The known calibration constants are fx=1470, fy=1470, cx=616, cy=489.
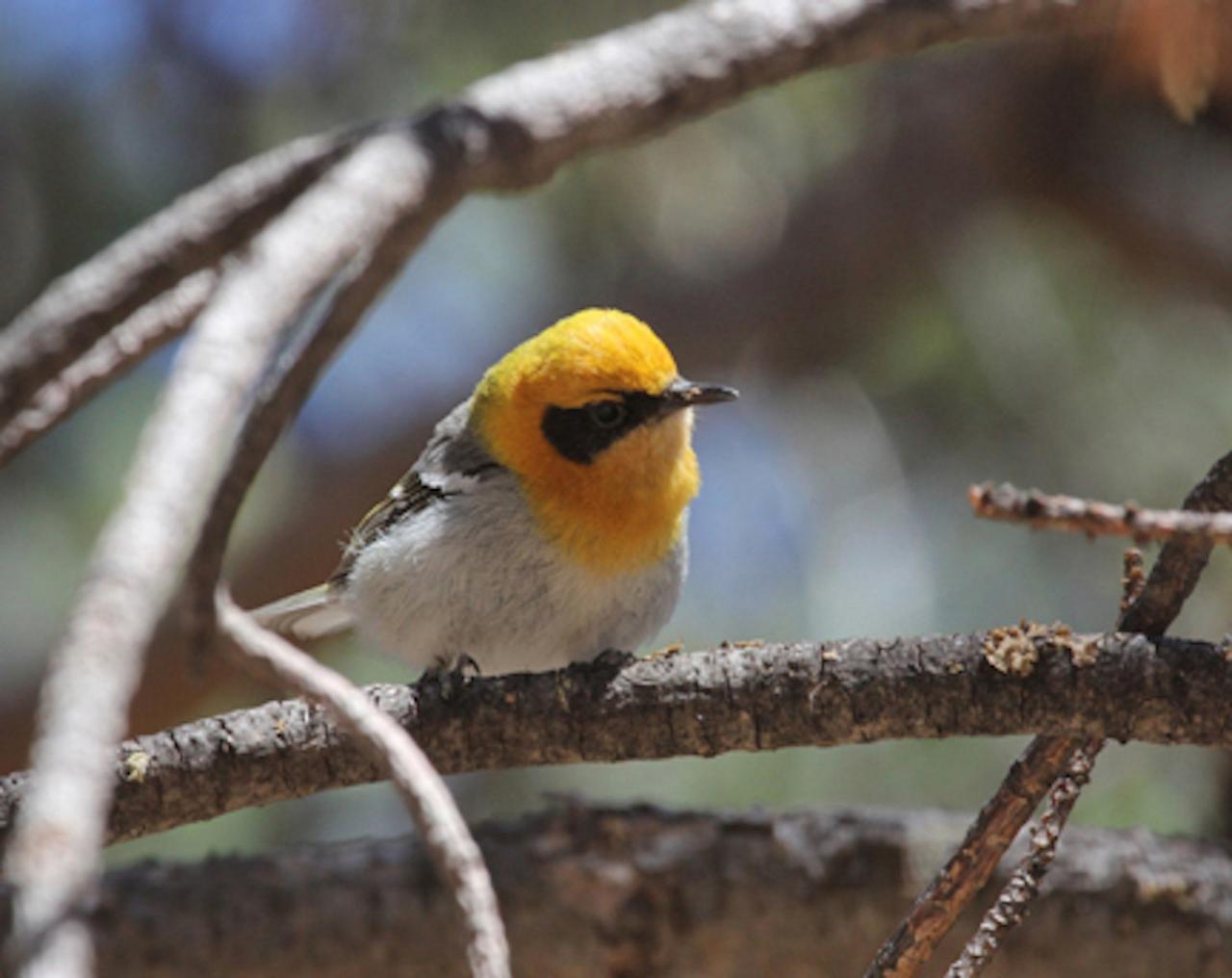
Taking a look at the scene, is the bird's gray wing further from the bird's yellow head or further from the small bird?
the bird's yellow head

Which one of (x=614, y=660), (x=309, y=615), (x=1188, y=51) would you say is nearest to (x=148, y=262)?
(x=614, y=660)

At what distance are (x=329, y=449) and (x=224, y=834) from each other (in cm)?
126

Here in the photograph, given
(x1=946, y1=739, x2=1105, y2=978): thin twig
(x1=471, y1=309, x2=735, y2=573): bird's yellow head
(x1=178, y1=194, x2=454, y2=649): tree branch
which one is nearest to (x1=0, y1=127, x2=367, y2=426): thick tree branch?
(x1=178, y1=194, x2=454, y2=649): tree branch

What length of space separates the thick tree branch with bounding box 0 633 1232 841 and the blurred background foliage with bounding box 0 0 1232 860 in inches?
83.3

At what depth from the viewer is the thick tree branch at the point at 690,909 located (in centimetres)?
→ 259

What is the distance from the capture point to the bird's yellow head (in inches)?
Result: 102

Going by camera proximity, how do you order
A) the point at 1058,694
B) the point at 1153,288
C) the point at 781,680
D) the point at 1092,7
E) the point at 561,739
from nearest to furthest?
the point at 1058,694
the point at 781,680
the point at 561,739
the point at 1092,7
the point at 1153,288

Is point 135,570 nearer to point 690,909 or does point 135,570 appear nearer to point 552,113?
point 552,113

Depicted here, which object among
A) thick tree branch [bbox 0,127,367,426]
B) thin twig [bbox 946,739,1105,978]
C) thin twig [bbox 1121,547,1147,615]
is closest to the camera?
thin twig [bbox 946,739,1105,978]

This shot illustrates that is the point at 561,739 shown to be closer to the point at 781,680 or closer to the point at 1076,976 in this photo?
the point at 781,680

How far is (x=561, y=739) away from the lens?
→ 2.00 meters

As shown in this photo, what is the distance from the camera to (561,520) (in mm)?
2684

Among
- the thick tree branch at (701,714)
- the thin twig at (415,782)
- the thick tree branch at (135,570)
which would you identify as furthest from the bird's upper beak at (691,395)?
the thin twig at (415,782)

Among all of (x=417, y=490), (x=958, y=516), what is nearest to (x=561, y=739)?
(x=417, y=490)
